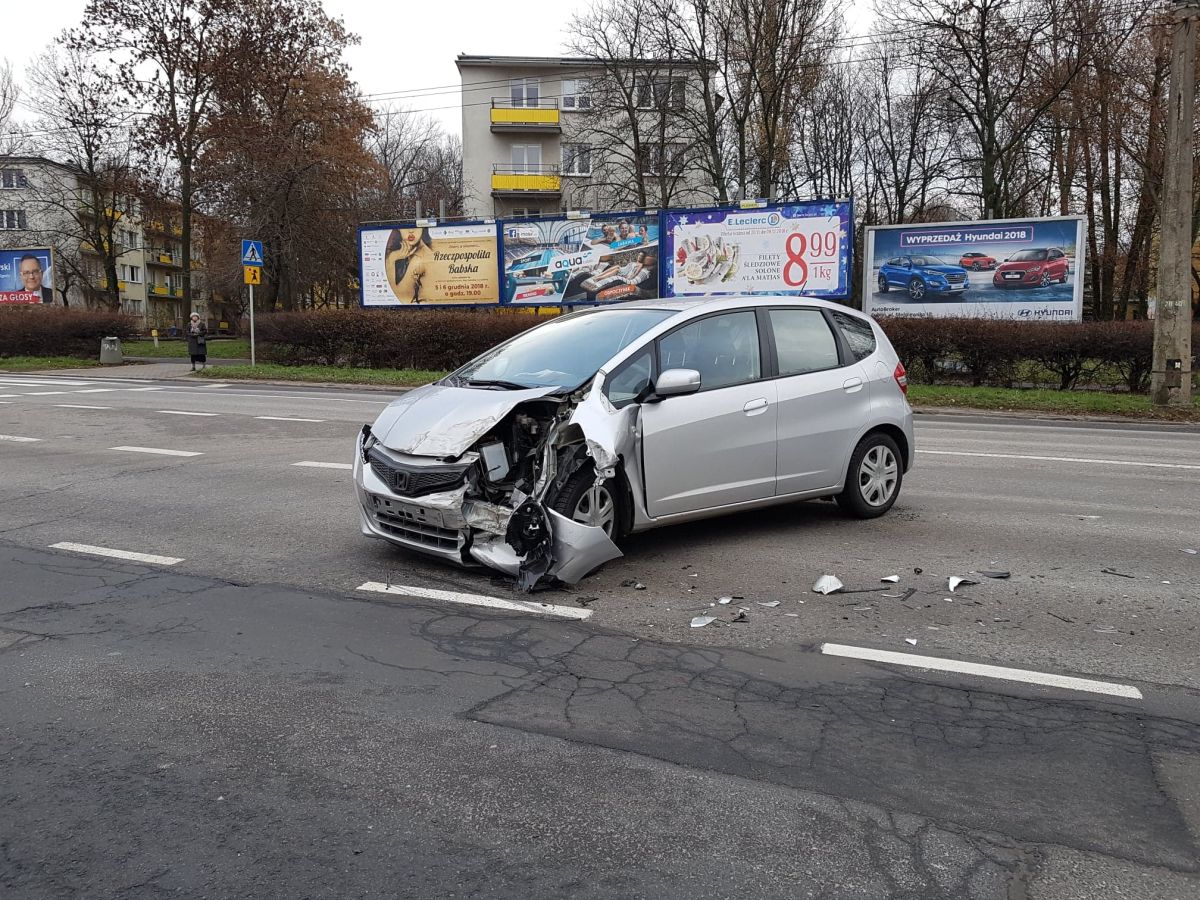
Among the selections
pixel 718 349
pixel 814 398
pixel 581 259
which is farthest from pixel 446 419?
pixel 581 259

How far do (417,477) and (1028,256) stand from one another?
22559mm

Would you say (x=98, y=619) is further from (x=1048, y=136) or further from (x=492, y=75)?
(x=492, y=75)

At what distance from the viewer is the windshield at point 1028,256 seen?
24.2m

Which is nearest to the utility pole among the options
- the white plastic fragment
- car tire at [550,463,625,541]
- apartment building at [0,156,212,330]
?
the white plastic fragment

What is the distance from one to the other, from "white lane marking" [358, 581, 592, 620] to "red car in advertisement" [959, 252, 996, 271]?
2240 centimetres

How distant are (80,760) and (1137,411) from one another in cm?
1782

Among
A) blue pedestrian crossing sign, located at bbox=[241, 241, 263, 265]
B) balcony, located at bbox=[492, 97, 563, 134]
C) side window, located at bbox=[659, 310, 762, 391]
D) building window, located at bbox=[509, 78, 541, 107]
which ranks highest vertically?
building window, located at bbox=[509, 78, 541, 107]

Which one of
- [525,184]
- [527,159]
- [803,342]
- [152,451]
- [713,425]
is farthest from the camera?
[527,159]

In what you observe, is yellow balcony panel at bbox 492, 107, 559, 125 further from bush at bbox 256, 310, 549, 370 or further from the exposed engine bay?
the exposed engine bay

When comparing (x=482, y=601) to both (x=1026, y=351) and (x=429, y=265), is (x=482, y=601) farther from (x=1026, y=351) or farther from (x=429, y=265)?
(x=429, y=265)

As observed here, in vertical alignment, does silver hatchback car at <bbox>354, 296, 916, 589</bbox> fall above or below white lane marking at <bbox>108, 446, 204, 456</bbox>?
above

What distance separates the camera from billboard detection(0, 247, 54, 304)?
37.8 metres

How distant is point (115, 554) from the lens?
645 centimetres

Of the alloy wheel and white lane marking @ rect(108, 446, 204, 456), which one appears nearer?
the alloy wheel
